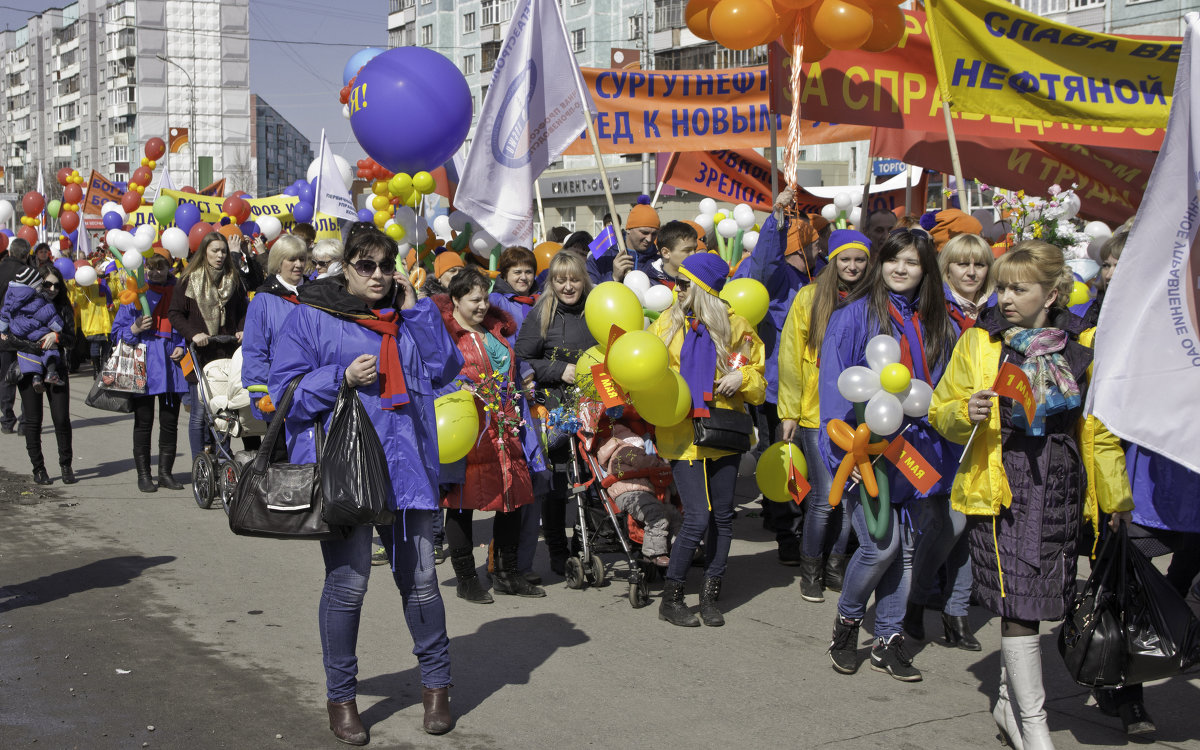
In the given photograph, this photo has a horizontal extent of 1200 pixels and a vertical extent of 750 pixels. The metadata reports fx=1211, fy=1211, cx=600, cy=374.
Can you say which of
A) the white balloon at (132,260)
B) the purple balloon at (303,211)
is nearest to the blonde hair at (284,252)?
the white balloon at (132,260)

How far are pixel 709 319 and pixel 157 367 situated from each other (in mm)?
5450

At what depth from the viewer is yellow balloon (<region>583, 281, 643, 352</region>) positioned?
20.3ft

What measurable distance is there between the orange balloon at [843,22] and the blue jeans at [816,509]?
2.84 metres

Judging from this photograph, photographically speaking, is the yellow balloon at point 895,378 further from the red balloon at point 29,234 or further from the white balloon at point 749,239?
the red balloon at point 29,234

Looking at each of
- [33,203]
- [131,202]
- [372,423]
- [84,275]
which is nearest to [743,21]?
[372,423]

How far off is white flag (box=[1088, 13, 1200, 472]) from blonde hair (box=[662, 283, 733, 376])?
2.43 m

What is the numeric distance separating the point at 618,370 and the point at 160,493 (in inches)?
213

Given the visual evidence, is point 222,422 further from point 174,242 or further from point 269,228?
point 269,228

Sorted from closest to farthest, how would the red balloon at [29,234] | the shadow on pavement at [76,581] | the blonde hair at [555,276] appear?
the shadow on pavement at [76,581]
the blonde hair at [555,276]
the red balloon at [29,234]

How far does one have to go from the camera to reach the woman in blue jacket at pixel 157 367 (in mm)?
9672

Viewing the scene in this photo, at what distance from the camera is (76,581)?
6.84m

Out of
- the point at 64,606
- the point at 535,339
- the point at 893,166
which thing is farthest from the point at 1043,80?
the point at 893,166

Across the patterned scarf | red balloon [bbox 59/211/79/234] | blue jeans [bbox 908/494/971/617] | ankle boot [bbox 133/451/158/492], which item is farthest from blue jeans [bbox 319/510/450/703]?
red balloon [bbox 59/211/79/234]

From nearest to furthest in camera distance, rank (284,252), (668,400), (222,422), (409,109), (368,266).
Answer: (368,266) → (668,400) → (284,252) → (222,422) → (409,109)
